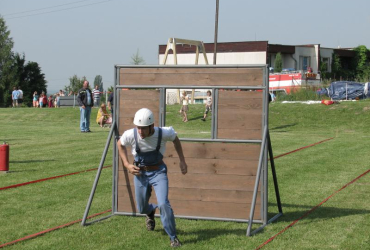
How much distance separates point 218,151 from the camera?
29.5 feet

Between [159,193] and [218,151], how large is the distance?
1652 millimetres

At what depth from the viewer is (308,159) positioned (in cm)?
1666

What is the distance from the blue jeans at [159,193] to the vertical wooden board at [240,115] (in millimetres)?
1438

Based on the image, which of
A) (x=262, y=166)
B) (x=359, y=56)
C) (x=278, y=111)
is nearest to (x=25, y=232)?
(x=262, y=166)

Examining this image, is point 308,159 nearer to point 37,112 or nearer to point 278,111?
point 278,111

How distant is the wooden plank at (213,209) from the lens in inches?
349

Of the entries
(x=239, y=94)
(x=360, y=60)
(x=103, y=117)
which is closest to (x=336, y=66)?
(x=360, y=60)

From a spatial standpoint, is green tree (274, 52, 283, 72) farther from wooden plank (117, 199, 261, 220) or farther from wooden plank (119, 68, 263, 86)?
wooden plank (117, 199, 261, 220)

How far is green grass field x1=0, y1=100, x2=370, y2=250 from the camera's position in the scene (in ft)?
25.5

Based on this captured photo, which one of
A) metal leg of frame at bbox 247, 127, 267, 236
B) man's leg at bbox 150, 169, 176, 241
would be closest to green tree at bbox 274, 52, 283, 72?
metal leg of frame at bbox 247, 127, 267, 236

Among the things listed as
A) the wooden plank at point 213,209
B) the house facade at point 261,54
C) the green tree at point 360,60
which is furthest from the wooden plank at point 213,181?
the green tree at point 360,60

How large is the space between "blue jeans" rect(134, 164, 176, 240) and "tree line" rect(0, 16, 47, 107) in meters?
72.2

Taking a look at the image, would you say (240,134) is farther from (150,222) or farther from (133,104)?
(150,222)

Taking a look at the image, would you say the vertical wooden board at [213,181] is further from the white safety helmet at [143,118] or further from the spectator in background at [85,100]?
the spectator in background at [85,100]
